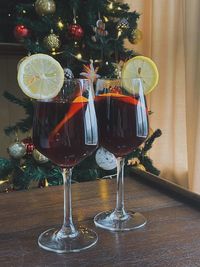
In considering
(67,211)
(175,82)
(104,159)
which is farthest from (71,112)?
(175,82)

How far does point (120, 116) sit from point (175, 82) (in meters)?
1.31

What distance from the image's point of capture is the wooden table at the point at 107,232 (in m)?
0.45

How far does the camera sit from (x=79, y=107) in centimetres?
49

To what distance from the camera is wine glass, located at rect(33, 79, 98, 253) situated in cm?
48

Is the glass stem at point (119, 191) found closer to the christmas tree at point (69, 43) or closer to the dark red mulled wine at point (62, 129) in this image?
the dark red mulled wine at point (62, 129)

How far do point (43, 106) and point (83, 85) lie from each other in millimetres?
59

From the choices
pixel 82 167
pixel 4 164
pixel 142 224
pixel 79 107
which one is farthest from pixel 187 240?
pixel 4 164

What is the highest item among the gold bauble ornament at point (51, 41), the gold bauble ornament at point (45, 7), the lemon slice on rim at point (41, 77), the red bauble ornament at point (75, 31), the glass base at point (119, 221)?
the gold bauble ornament at point (45, 7)

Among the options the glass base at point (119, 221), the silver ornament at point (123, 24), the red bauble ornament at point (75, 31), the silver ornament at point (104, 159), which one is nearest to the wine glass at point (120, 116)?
the glass base at point (119, 221)

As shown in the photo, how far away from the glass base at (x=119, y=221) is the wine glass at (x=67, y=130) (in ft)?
0.16

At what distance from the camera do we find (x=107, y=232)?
533 mm

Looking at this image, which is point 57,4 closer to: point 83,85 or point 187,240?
point 83,85

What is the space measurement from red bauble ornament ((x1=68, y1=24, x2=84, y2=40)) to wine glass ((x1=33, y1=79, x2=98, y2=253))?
103 cm

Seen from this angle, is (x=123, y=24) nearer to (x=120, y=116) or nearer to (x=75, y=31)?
(x=75, y=31)
